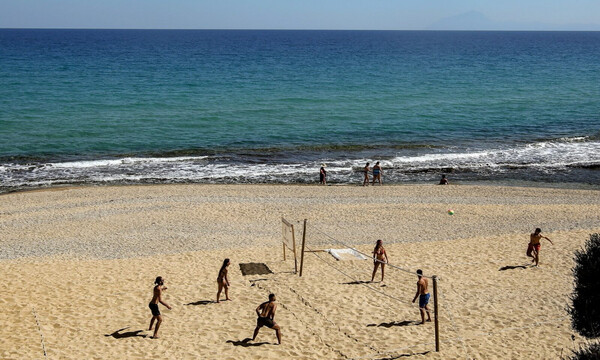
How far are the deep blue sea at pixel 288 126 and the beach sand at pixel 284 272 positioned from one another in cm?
587

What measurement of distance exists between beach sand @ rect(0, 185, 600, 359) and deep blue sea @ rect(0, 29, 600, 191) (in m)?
5.87

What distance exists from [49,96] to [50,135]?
60.8ft

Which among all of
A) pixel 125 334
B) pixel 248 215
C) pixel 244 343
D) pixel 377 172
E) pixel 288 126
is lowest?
pixel 244 343

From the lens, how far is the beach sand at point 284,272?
540 inches

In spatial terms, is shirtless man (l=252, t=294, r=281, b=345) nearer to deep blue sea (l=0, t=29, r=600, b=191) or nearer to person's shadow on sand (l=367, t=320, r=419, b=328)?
person's shadow on sand (l=367, t=320, r=419, b=328)

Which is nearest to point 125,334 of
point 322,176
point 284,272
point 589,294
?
point 284,272

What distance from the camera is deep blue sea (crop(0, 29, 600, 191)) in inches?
1369

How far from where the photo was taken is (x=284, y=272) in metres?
18.2

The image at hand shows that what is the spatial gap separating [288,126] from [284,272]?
96.5 ft

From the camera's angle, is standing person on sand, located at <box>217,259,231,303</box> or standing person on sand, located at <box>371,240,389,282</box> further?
standing person on sand, located at <box>371,240,389,282</box>

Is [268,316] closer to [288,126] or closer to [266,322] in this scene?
[266,322]

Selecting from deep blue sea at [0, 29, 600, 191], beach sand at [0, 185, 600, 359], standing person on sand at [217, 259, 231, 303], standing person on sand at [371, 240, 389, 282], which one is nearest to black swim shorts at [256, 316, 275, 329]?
beach sand at [0, 185, 600, 359]

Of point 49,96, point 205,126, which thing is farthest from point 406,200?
point 49,96

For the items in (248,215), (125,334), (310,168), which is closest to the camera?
(125,334)
